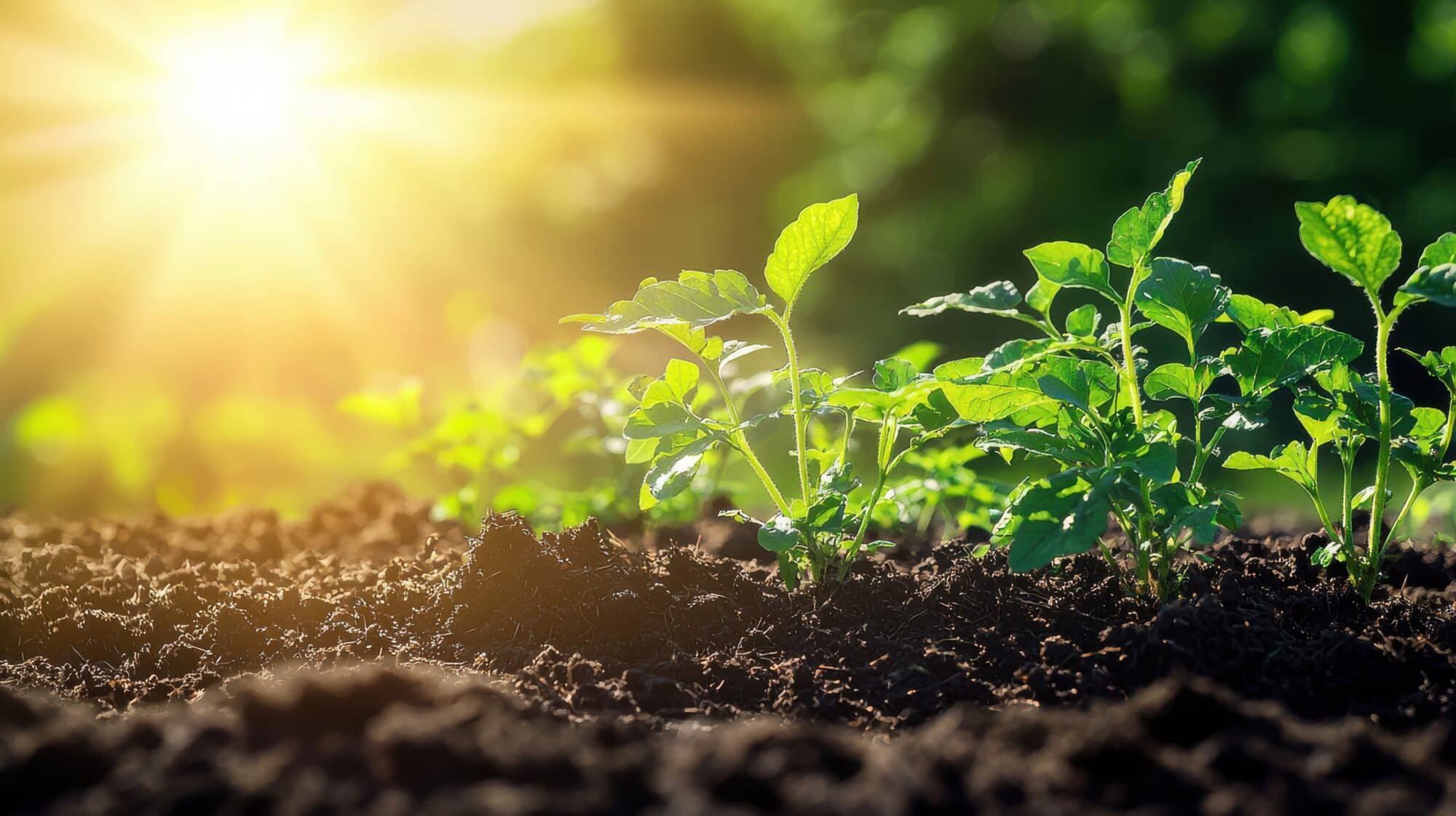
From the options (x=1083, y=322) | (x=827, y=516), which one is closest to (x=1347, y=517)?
(x=1083, y=322)

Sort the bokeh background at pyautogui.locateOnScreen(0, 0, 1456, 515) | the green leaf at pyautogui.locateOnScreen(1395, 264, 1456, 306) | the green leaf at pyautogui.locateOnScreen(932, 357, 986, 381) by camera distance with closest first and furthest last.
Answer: the green leaf at pyautogui.locateOnScreen(1395, 264, 1456, 306) → the green leaf at pyautogui.locateOnScreen(932, 357, 986, 381) → the bokeh background at pyautogui.locateOnScreen(0, 0, 1456, 515)

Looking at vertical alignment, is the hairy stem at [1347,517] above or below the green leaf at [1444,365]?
below

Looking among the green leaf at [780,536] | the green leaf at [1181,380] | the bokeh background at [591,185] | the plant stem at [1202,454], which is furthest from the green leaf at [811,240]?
the bokeh background at [591,185]

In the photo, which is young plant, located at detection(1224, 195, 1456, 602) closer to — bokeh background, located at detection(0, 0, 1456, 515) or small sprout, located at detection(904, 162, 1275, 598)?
small sprout, located at detection(904, 162, 1275, 598)

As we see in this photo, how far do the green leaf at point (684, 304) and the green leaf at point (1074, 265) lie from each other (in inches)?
23.9

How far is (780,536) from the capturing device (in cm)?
224

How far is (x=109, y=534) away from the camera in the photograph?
3.56 metres

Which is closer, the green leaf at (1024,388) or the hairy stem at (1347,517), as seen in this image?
the green leaf at (1024,388)

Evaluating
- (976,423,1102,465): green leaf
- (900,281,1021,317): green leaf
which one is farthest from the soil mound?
(900,281,1021,317): green leaf

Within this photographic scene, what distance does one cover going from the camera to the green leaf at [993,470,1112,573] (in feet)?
6.53

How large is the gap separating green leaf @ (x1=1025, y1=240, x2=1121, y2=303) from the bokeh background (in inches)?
139

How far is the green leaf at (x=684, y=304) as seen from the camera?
220 cm

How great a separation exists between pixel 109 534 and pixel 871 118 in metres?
8.95

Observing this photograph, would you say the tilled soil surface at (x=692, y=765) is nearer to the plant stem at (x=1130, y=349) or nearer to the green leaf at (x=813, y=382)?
the plant stem at (x=1130, y=349)
